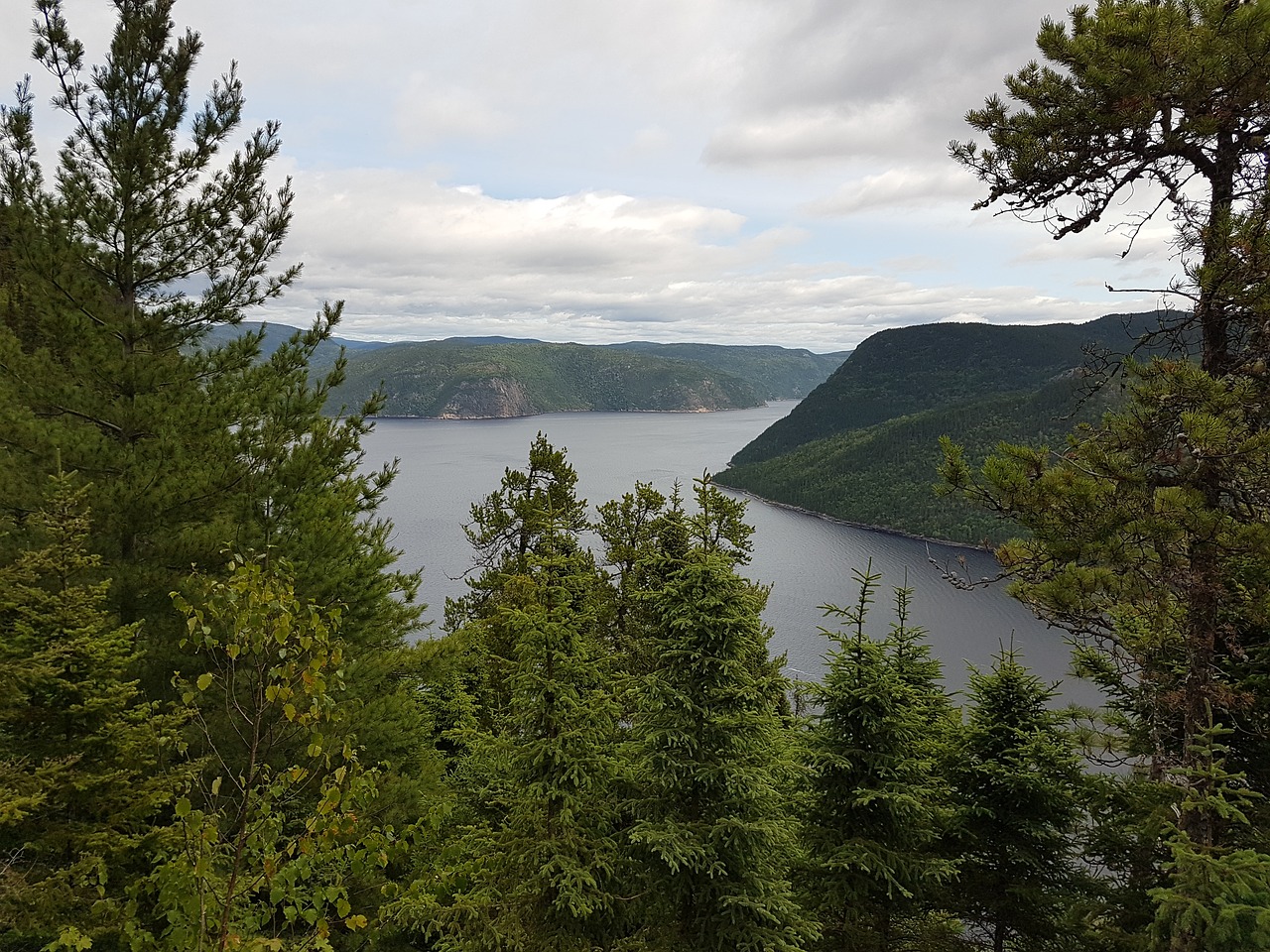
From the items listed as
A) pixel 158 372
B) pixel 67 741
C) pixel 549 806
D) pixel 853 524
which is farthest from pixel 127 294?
pixel 853 524

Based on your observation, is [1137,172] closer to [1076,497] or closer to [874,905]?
[1076,497]

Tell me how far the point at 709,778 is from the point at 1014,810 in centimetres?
519

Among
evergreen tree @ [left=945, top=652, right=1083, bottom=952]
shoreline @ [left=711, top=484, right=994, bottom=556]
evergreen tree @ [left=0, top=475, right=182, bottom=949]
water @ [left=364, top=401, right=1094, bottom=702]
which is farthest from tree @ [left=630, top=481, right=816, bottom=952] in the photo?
shoreline @ [left=711, top=484, right=994, bottom=556]

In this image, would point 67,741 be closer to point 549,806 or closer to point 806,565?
point 549,806

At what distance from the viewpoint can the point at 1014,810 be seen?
32.0ft

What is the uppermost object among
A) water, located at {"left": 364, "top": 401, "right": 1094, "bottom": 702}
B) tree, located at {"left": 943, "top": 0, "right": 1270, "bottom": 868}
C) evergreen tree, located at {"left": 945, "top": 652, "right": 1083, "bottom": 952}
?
tree, located at {"left": 943, "top": 0, "right": 1270, "bottom": 868}

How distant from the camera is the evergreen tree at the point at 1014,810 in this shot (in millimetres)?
9500

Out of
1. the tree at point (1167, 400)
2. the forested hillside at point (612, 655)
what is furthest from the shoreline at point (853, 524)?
the tree at point (1167, 400)

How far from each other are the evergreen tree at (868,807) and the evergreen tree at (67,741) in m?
8.24

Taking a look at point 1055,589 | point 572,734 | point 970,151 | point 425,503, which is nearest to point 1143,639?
point 1055,589

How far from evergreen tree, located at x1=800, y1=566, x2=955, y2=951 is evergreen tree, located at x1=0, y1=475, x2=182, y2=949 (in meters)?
8.24

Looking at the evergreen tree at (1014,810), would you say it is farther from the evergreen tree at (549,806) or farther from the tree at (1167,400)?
the evergreen tree at (549,806)

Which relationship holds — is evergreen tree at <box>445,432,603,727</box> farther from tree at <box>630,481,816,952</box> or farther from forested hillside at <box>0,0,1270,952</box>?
tree at <box>630,481,816,952</box>

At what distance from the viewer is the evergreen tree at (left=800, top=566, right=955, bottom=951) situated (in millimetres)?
9039
